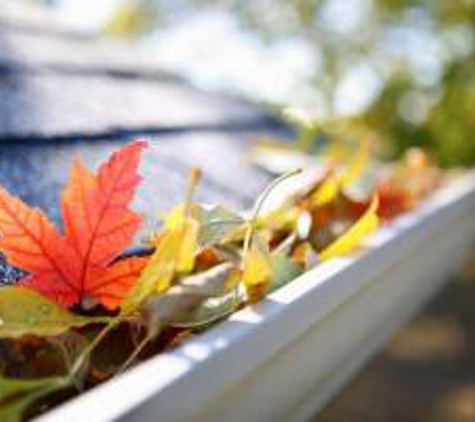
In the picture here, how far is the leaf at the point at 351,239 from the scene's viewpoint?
0.97m

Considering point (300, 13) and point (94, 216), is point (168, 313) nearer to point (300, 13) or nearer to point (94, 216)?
point (94, 216)

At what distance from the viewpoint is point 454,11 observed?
764cm

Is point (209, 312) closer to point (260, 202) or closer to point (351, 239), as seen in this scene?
point (260, 202)

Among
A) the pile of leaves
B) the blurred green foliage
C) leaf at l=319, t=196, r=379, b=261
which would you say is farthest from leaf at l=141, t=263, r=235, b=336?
the blurred green foliage

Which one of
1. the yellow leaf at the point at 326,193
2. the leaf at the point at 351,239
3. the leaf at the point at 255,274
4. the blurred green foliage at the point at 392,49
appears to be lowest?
the blurred green foliage at the point at 392,49

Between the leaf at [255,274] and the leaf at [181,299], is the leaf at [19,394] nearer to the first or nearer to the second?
the leaf at [181,299]

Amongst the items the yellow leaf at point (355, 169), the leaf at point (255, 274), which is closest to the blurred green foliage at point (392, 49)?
the yellow leaf at point (355, 169)

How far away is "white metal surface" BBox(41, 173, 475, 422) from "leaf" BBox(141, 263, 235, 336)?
28 mm

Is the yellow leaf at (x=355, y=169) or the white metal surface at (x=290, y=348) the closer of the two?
the white metal surface at (x=290, y=348)

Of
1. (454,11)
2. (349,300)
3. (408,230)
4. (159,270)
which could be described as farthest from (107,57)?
(454,11)

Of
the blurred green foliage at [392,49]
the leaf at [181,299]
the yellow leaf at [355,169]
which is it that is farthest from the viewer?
the blurred green foliage at [392,49]

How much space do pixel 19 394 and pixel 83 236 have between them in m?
0.16

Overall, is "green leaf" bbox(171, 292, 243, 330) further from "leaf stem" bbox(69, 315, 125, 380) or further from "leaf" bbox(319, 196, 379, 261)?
"leaf" bbox(319, 196, 379, 261)

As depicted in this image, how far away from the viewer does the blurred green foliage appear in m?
7.09
